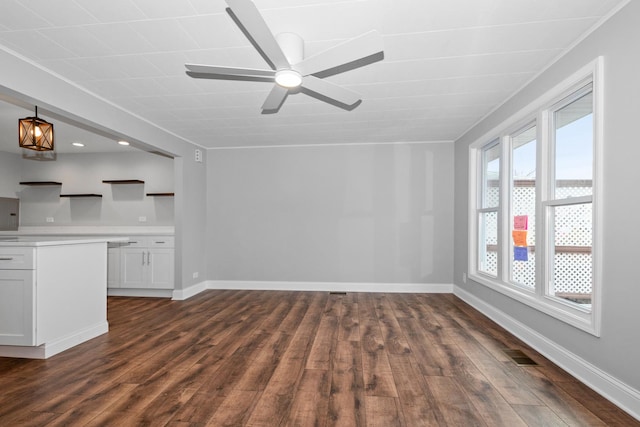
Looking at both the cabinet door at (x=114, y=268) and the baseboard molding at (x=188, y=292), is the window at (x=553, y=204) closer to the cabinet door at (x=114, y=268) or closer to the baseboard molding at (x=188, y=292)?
the baseboard molding at (x=188, y=292)

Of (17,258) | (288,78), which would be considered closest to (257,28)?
(288,78)

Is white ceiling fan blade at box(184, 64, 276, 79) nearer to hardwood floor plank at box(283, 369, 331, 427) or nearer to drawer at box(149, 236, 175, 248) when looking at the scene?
hardwood floor plank at box(283, 369, 331, 427)

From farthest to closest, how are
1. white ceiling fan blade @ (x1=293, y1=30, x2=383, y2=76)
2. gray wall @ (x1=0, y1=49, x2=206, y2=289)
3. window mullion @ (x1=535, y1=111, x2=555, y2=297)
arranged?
window mullion @ (x1=535, y1=111, x2=555, y2=297)
gray wall @ (x1=0, y1=49, x2=206, y2=289)
white ceiling fan blade @ (x1=293, y1=30, x2=383, y2=76)

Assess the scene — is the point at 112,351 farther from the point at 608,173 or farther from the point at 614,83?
the point at 614,83

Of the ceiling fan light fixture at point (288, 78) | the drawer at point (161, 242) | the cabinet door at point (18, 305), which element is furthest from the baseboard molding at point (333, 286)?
the ceiling fan light fixture at point (288, 78)

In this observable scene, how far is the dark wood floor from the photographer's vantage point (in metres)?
1.90

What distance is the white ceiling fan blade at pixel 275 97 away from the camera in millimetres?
2521

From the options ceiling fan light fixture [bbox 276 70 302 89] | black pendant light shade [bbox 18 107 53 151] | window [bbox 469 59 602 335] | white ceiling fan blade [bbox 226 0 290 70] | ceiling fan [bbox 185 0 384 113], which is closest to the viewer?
white ceiling fan blade [bbox 226 0 290 70]

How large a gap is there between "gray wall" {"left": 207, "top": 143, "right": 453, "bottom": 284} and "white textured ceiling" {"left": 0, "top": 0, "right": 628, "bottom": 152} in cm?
152

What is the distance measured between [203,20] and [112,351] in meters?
2.80

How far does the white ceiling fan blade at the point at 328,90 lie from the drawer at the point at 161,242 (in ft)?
11.7

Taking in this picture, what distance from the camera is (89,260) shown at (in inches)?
125

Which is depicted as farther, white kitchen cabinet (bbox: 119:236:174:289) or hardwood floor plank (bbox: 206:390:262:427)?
white kitchen cabinet (bbox: 119:236:174:289)

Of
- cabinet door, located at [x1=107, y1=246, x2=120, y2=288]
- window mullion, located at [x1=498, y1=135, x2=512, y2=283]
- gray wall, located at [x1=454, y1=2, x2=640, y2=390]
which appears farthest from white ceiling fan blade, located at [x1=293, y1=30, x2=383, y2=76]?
cabinet door, located at [x1=107, y1=246, x2=120, y2=288]
